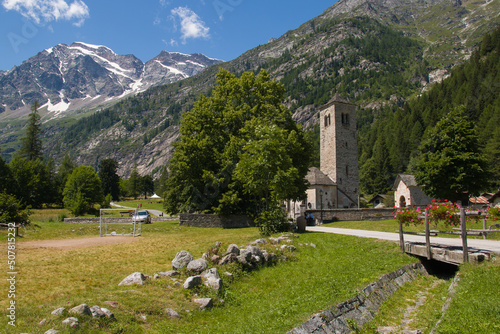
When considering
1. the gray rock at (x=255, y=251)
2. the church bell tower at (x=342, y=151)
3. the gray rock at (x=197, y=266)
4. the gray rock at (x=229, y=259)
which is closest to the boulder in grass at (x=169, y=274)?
the gray rock at (x=197, y=266)

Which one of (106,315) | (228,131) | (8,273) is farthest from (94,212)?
(106,315)

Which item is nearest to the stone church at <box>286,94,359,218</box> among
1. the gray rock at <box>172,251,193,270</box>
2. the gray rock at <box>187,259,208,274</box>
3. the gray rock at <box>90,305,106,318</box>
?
the gray rock at <box>172,251,193,270</box>

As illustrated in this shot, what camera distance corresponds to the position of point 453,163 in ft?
99.5

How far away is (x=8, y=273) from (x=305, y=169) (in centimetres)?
2354

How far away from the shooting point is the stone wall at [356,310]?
7.06 metres

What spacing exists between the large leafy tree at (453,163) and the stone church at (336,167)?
17132mm

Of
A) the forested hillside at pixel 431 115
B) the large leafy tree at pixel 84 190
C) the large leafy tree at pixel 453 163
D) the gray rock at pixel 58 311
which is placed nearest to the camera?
the gray rock at pixel 58 311

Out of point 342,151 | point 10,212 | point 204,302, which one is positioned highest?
point 342,151

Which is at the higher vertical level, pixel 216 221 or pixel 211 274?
pixel 211 274

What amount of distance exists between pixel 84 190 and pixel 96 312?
54.3 metres

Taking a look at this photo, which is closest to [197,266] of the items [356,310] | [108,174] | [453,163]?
[356,310]

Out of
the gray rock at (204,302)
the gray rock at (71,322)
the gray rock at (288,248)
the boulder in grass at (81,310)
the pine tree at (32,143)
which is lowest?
the gray rock at (204,302)

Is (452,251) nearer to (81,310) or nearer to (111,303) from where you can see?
(111,303)

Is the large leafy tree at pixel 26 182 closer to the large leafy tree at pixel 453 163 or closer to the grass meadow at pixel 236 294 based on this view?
the grass meadow at pixel 236 294
